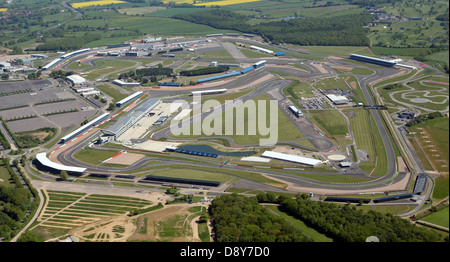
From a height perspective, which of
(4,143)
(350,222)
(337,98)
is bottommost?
(4,143)

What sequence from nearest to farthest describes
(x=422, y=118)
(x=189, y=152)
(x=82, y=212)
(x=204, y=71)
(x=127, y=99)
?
1. (x=82, y=212)
2. (x=189, y=152)
3. (x=422, y=118)
4. (x=127, y=99)
5. (x=204, y=71)

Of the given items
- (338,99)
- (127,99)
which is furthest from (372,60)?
(127,99)

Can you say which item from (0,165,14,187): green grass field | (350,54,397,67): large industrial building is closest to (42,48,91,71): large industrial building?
(0,165,14,187): green grass field

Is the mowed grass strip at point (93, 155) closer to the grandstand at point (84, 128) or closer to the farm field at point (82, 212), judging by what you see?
the grandstand at point (84, 128)

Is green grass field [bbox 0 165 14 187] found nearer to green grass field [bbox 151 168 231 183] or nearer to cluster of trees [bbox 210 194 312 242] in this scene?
green grass field [bbox 151 168 231 183]

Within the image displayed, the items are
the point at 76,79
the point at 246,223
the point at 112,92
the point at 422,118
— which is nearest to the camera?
the point at 246,223

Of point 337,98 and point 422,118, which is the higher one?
point 337,98

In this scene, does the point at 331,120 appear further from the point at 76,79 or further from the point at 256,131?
the point at 76,79
